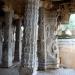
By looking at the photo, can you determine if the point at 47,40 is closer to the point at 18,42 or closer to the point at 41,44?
the point at 41,44

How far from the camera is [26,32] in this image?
26.7 feet

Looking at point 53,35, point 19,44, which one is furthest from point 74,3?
point 19,44

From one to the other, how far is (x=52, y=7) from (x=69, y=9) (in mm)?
1365

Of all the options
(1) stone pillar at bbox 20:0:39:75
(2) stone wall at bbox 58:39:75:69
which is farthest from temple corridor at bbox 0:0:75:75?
(2) stone wall at bbox 58:39:75:69

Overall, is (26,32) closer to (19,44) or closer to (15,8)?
(15,8)

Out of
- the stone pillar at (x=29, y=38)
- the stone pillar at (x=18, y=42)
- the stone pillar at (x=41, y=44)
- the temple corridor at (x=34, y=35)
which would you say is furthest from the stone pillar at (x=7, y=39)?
the stone pillar at (x=29, y=38)

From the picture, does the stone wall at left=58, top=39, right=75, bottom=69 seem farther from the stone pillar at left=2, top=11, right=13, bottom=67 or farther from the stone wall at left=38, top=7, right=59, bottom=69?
the stone pillar at left=2, top=11, right=13, bottom=67

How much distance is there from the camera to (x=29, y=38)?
319 inches

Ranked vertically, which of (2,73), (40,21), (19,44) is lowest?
(2,73)

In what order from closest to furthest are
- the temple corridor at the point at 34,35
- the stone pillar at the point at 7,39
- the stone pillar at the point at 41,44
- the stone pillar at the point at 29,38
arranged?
1. the stone pillar at the point at 29,38
2. the temple corridor at the point at 34,35
3. the stone pillar at the point at 41,44
4. the stone pillar at the point at 7,39

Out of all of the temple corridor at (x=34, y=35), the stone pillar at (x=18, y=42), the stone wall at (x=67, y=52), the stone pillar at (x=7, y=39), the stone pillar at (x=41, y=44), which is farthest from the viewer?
the stone wall at (x=67, y=52)

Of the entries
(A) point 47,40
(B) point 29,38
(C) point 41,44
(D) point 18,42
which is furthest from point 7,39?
(B) point 29,38

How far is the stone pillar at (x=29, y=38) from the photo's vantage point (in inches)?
314

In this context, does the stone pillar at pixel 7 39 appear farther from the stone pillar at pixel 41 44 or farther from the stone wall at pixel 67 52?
the stone wall at pixel 67 52
